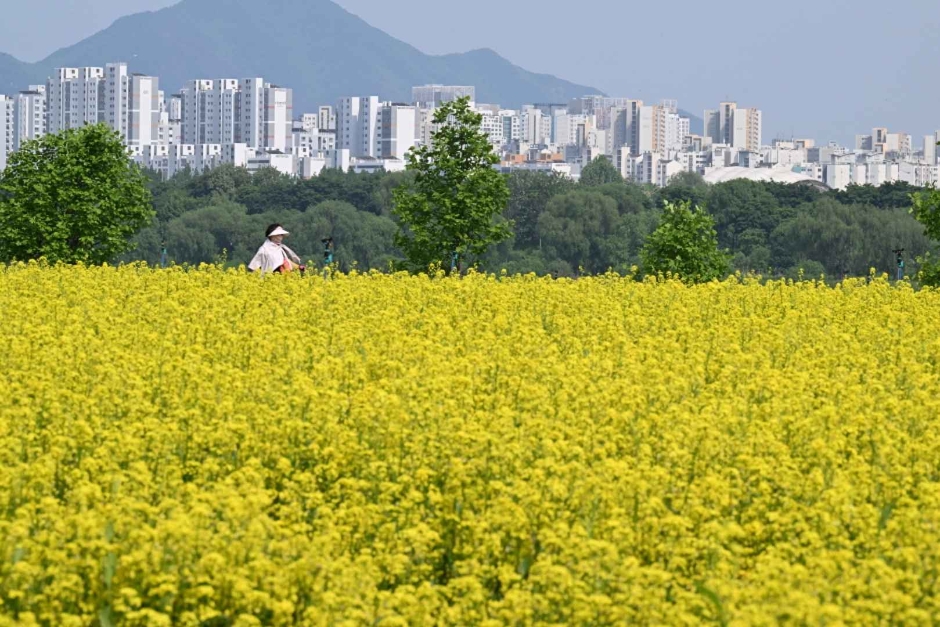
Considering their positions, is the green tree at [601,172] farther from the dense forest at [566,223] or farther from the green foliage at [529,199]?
the dense forest at [566,223]

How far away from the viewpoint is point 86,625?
5.87 m

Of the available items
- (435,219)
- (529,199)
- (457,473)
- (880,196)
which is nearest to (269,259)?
(457,473)

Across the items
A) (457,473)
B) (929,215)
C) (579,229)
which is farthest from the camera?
(579,229)

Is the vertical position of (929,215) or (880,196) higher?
(880,196)

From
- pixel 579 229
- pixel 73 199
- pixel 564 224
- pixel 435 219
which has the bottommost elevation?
pixel 435 219

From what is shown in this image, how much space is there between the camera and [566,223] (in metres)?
123

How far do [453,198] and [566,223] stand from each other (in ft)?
305

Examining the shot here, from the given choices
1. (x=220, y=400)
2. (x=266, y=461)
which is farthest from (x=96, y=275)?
(x=266, y=461)

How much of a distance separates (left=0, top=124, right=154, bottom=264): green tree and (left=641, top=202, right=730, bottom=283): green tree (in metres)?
12.4

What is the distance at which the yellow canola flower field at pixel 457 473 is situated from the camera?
5953 mm

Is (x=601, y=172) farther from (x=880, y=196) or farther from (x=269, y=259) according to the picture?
(x=269, y=259)

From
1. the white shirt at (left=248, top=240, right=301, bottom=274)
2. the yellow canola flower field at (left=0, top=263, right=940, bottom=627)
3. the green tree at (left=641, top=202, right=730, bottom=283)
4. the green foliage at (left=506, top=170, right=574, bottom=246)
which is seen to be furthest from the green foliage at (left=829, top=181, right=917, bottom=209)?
the yellow canola flower field at (left=0, top=263, right=940, bottom=627)

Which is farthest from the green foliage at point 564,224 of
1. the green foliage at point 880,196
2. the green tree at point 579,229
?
the green foliage at point 880,196

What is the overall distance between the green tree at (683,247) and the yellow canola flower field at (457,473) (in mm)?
17734
